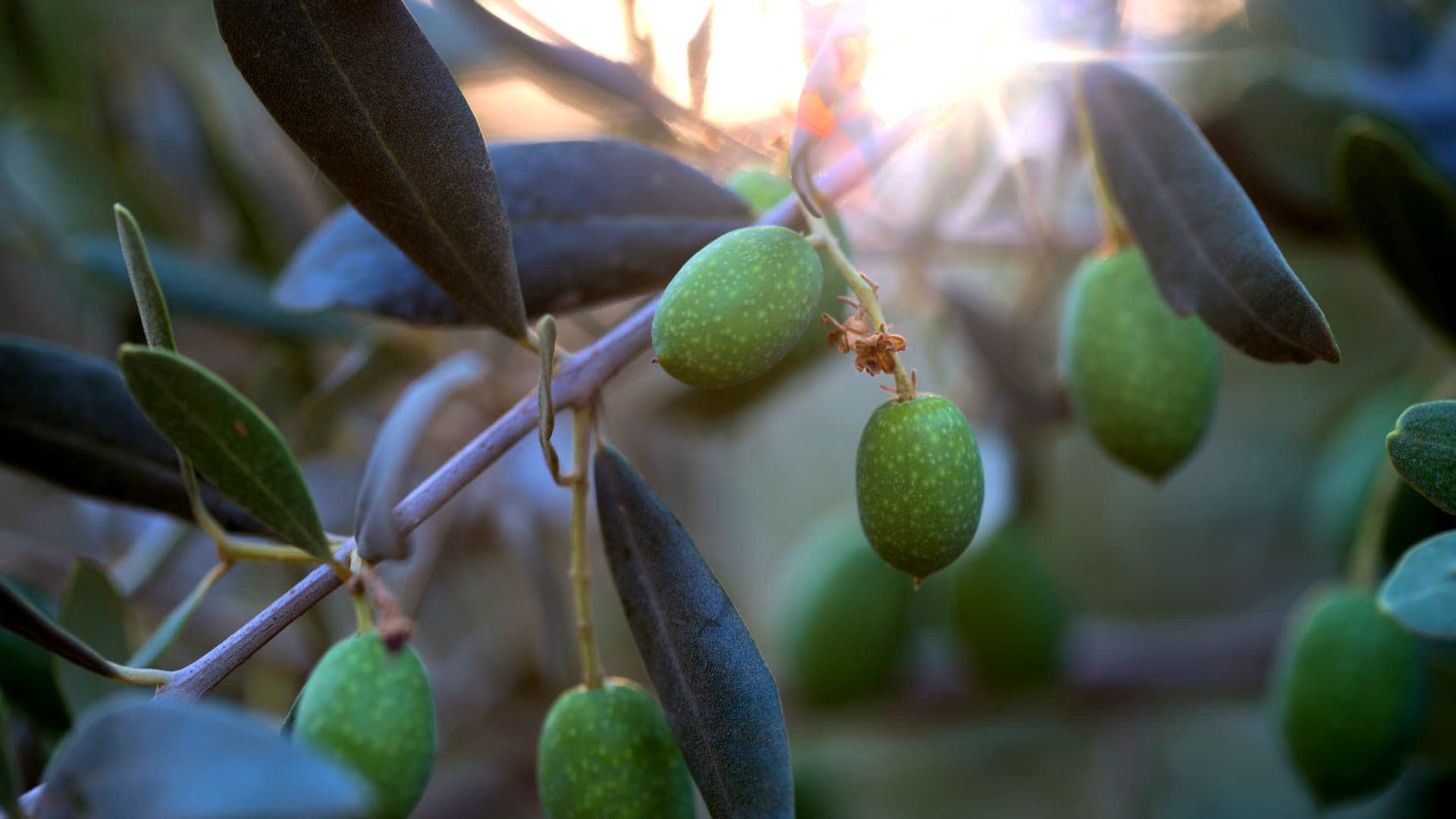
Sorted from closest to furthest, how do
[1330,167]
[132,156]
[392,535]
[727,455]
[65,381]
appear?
1. [392,535]
2. [65,381]
3. [1330,167]
4. [132,156]
5. [727,455]

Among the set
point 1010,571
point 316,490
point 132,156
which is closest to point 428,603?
point 316,490

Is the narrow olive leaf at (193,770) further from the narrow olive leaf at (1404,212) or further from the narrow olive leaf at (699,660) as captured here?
the narrow olive leaf at (1404,212)

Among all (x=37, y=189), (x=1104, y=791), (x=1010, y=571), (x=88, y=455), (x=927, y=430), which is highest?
(x=37, y=189)

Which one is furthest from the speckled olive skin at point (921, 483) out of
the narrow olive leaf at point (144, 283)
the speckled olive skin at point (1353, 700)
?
the speckled olive skin at point (1353, 700)

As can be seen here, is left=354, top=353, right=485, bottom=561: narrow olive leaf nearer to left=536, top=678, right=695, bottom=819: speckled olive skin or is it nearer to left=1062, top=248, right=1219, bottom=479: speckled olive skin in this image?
left=536, top=678, right=695, bottom=819: speckled olive skin

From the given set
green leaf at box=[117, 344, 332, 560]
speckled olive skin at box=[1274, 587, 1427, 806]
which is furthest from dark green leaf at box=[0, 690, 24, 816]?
speckled olive skin at box=[1274, 587, 1427, 806]

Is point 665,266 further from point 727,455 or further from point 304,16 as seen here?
point 727,455
